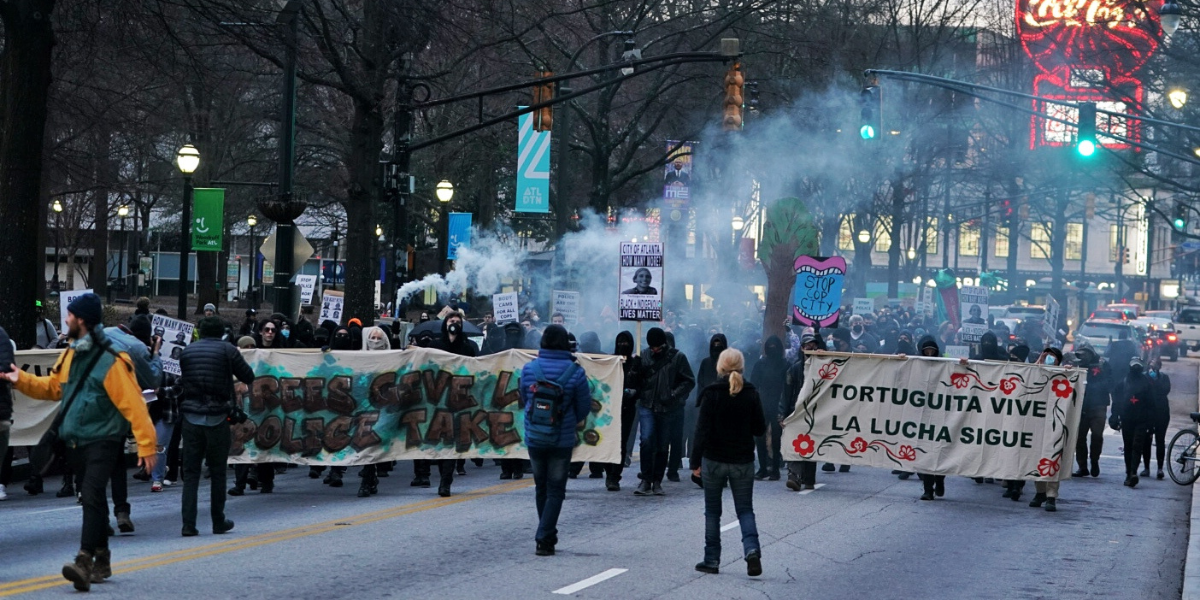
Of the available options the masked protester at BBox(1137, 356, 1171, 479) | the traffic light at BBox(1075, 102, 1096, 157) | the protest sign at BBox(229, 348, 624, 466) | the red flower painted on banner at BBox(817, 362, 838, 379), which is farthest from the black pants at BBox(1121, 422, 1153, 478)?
the traffic light at BBox(1075, 102, 1096, 157)

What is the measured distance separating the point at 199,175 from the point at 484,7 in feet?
71.4

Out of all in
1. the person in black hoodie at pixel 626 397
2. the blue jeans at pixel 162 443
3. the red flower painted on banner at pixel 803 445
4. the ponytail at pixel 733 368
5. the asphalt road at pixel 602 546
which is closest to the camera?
the asphalt road at pixel 602 546

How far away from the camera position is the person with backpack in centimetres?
1048

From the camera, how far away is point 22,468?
15.4m

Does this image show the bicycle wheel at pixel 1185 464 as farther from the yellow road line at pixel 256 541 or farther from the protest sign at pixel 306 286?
the protest sign at pixel 306 286

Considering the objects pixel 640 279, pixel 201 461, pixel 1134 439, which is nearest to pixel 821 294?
pixel 640 279

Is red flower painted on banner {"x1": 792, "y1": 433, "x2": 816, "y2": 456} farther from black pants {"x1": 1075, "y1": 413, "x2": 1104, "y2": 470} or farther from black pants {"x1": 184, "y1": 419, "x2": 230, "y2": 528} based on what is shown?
black pants {"x1": 184, "y1": 419, "x2": 230, "y2": 528}

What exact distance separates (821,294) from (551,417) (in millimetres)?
15950

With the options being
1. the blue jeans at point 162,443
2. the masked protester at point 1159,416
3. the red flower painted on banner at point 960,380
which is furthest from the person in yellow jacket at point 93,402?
the masked protester at point 1159,416

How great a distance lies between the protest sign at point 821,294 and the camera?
84.5ft

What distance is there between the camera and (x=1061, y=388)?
606 inches

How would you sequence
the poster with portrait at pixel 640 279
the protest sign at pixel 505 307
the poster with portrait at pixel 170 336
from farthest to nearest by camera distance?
the protest sign at pixel 505 307 → the poster with portrait at pixel 640 279 → the poster with portrait at pixel 170 336

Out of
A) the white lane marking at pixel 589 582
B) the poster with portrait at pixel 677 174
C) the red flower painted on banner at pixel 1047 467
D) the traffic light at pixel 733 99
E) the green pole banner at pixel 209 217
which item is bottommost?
the white lane marking at pixel 589 582

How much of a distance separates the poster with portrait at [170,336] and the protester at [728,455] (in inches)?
291
